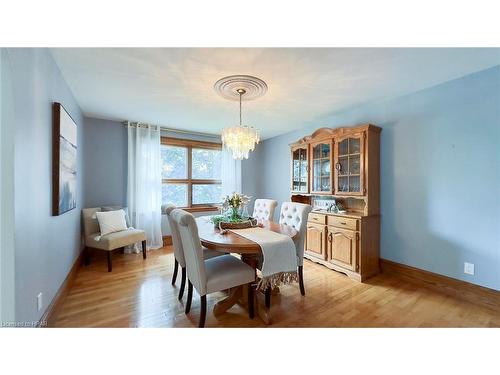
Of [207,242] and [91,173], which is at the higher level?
[91,173]

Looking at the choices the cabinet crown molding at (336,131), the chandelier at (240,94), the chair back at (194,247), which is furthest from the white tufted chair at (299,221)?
the cabinet crown molding at (336,131)

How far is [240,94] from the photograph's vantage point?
2.16m

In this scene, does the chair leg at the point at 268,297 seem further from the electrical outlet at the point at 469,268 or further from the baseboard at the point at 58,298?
the electrical outlet at the point at 469,268

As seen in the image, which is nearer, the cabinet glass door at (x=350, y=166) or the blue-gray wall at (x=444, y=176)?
the blue-gray wall at (x=444, y=176)

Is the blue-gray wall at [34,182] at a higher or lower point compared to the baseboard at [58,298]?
higher

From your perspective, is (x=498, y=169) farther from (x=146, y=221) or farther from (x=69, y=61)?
(x=146, y=221)

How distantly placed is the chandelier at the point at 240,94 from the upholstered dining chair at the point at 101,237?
1.99 metres

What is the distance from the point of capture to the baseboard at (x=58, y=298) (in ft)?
5.05
